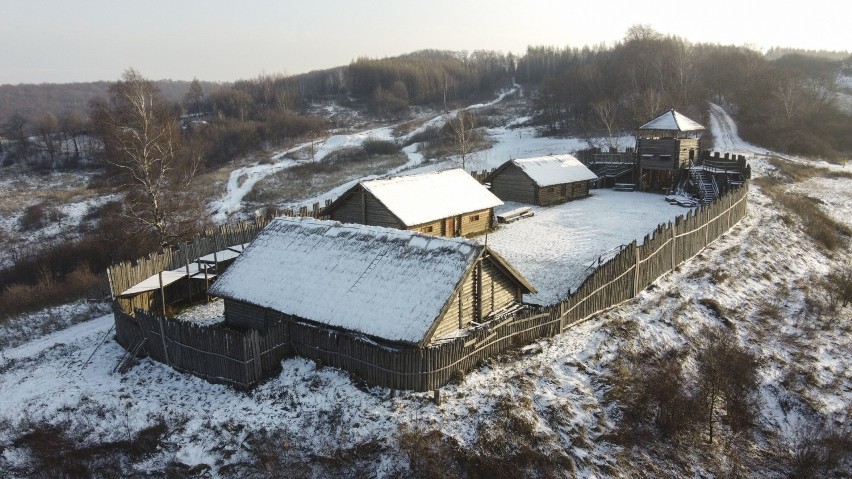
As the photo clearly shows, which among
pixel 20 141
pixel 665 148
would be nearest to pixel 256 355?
pixel 665 148

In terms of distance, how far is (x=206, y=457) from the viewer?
1184 centimetres

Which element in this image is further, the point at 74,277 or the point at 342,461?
the point at 74,277

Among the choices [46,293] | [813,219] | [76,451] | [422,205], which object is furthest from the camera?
[813,219]

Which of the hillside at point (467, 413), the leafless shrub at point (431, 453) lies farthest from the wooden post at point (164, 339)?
the leafless shrub at point (431, 453)

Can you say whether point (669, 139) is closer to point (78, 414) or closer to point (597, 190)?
point (597, 190)

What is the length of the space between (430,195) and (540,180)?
34.6 ft

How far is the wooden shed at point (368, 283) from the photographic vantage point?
13.7 metres

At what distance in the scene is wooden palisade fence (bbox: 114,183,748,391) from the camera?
43.3 feet

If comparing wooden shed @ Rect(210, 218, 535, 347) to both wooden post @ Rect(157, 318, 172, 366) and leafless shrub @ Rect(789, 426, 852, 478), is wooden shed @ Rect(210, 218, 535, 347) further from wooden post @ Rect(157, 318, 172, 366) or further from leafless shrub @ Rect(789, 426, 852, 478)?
leafless shrub @ Rect(789, 426, 852, 478)

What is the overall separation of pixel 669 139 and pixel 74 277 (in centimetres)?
3645

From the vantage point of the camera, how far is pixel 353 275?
15188 mm

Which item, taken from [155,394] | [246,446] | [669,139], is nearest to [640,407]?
[246,446]

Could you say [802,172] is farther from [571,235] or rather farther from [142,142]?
[142,142]

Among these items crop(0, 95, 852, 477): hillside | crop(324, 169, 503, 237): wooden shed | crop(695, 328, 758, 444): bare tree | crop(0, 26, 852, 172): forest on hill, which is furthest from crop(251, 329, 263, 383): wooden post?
crop(0, 26, 852, 172): forest on hill
